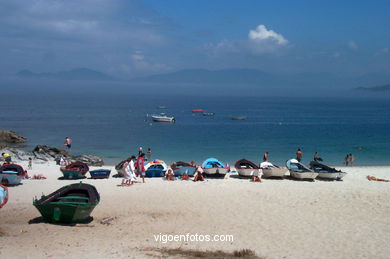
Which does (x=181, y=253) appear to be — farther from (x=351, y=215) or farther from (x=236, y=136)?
(x=236, y=136)

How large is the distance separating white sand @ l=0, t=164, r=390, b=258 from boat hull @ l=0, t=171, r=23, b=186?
0.44 m

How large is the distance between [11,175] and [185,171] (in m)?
8.69

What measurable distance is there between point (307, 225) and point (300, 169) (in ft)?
31.7

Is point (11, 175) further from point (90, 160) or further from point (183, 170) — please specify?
point (90, 160)

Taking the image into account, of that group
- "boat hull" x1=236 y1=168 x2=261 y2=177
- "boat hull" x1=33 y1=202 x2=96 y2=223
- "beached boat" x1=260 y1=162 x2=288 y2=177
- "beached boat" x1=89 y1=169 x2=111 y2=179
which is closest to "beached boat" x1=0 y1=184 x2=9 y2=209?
"boat hull" x1=33 y1=202 x2=96 y2=223

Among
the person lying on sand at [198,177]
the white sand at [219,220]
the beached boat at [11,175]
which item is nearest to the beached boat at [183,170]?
the person lying on sand at [198,177]

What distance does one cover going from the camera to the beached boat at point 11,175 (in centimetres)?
1983

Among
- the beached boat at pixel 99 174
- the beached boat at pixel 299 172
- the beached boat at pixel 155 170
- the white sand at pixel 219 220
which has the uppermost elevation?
the beached boat at pixel 299 172

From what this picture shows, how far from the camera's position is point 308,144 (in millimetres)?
47844

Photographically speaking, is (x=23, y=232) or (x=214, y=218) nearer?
(x=23, y=232)

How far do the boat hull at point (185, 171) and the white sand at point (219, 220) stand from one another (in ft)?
4.98

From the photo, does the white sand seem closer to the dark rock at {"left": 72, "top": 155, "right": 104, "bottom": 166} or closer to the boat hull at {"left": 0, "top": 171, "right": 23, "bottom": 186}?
A: the boat hull at {"left": 0, "top": 171, "right": 23, "bottom": 186}

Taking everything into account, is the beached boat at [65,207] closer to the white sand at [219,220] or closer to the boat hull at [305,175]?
the white sand at [219,220]

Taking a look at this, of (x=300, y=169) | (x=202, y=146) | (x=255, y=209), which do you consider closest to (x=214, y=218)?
(x=255, y=209)
